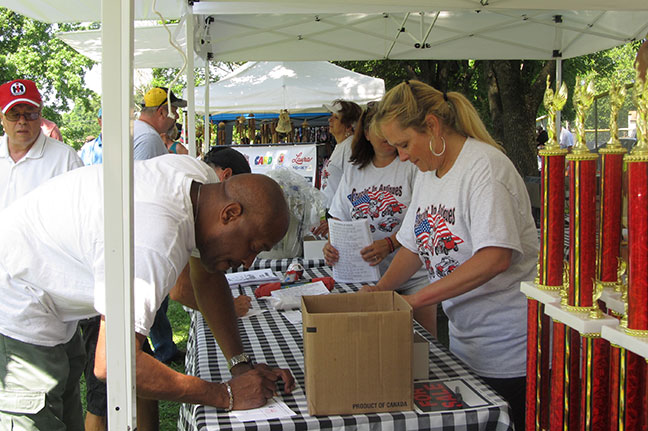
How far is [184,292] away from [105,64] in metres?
1.12

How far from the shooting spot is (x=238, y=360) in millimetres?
1796

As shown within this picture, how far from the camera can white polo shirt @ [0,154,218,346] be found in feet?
4.27

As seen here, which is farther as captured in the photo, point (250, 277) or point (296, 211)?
point (296, 211)

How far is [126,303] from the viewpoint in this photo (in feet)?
4.07

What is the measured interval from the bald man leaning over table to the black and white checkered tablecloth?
3.3 inches

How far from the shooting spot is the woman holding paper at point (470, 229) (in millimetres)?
1877

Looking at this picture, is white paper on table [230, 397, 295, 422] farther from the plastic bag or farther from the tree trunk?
the tree trunk

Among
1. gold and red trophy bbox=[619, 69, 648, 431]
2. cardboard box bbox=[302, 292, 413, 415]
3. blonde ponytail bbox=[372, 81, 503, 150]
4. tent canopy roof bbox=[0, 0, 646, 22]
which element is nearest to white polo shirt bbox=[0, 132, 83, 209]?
tent canopy roof bbox=[0, 0, 646, 22]

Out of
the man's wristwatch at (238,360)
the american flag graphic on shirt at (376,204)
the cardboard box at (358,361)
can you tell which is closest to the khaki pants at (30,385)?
the man's wristwatch at (238,360)

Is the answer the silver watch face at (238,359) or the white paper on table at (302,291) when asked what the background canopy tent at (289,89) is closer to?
the white paper on table at (302,291)

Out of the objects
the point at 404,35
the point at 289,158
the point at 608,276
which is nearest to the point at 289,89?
the point at 289,158

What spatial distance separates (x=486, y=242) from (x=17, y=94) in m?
2.52

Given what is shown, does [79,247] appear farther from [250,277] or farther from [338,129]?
[338,129]

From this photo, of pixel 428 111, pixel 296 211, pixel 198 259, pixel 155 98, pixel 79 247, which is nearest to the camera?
pixel 79 247
